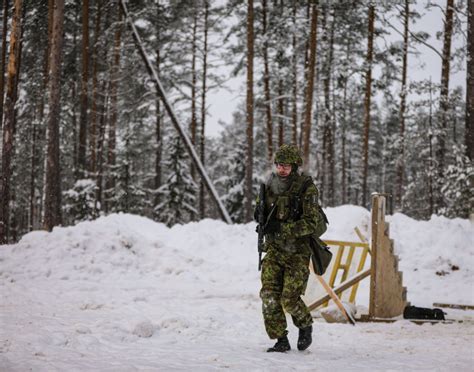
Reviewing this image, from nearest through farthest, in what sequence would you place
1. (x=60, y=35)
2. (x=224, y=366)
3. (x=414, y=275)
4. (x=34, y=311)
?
(x=224, y=366)
(x=34, y=311)
(x=414, y=275)
(x=60, y=35)

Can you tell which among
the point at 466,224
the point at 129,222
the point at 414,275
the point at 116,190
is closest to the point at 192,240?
the point at 129,222

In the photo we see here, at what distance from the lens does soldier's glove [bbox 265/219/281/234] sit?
4.54 m

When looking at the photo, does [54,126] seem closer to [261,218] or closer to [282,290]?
[261,218]

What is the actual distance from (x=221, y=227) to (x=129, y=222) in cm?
346

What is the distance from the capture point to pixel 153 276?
9688mm

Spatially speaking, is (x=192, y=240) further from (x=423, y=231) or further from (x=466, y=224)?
(x=466, y=224)

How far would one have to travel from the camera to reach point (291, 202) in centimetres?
453

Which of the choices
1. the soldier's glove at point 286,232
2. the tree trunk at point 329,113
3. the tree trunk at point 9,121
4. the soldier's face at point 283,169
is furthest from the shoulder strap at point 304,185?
the tree trunk at point 329,113

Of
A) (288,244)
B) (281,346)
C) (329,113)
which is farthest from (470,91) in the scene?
(329,113)

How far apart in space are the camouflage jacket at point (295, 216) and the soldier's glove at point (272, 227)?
0.07 feet

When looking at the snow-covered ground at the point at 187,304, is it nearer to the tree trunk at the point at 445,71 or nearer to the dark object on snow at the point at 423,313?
the dark object on snow at the point at 423,313

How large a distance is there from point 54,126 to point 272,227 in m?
9.78

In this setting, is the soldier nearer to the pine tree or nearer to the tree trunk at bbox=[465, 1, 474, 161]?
the tree trunk at bbox=[465, 1, 474, 161]

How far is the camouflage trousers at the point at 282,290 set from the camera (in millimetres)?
4406
